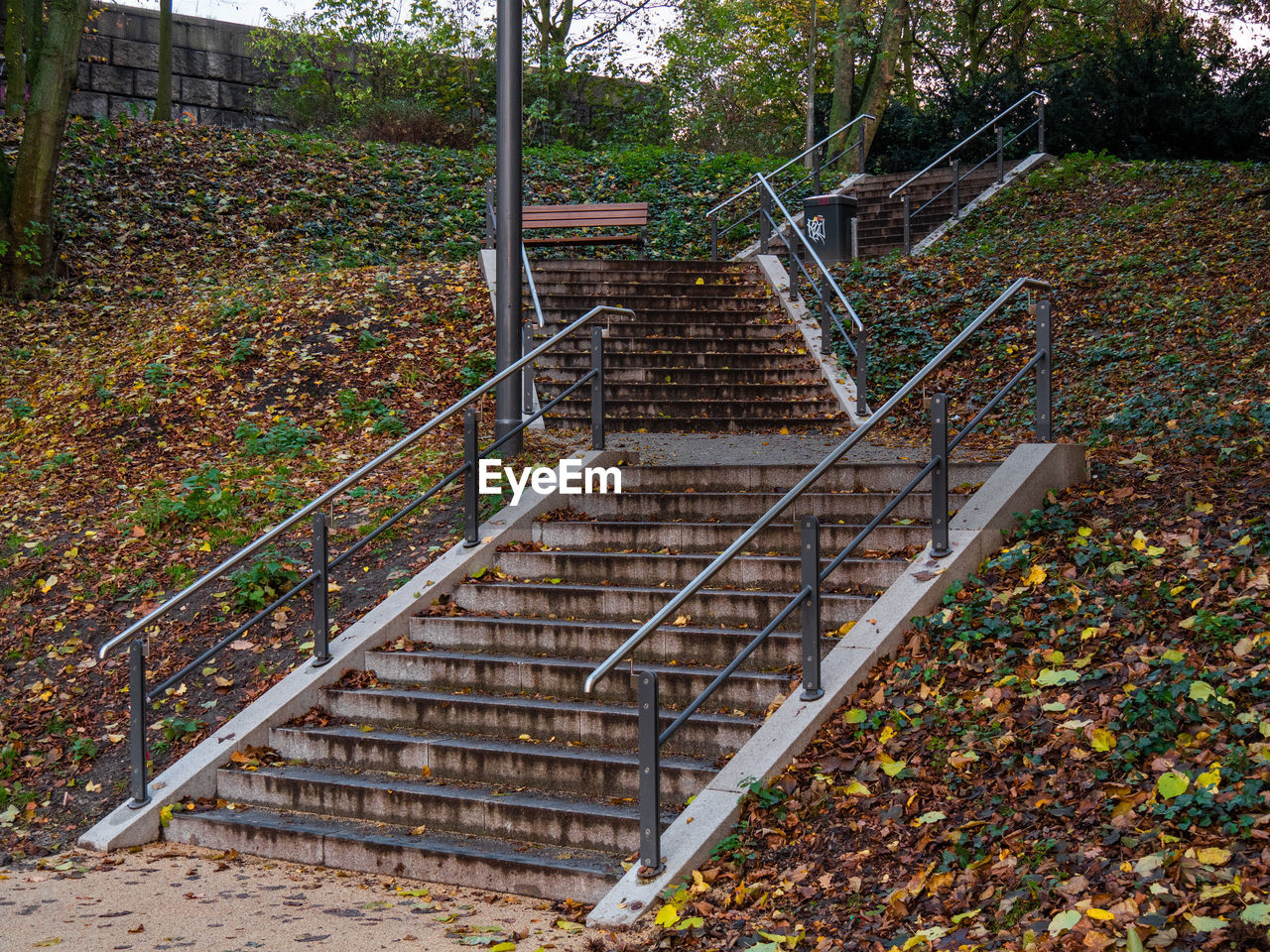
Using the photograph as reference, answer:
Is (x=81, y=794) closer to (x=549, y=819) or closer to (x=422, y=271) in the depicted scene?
(x=549, y=819)

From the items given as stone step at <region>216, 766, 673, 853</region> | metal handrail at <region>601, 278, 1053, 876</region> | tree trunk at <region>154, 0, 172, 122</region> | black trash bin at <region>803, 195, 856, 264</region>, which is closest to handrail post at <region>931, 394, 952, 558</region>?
Answer: metal handrail at <region>601, 278, 1053, 876</region>

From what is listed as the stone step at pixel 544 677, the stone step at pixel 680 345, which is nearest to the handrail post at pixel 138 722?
the stone step at pixel 544 677

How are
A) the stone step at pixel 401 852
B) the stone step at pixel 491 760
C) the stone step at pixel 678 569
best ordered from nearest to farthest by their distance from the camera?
1. the stone step at pixel 401 852
2. the stone step at pixel 491 760
3. the stone step at pixel 678 569

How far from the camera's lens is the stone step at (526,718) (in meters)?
5.18

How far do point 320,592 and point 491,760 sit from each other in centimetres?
150

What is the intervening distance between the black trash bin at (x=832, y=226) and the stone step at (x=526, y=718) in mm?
9873

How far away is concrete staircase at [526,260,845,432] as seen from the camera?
9.99 metres

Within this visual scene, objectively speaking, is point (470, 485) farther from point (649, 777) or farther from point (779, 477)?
point (649, 777)

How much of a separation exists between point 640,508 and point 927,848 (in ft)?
12.0

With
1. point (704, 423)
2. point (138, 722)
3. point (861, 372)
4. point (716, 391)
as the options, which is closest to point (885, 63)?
point (716, 391)

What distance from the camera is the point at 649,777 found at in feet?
14.0

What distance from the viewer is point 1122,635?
4.78 m

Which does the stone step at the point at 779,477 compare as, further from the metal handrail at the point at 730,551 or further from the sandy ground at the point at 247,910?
the sandy ground at the point at 247,910

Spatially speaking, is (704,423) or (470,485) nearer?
(470,485)
